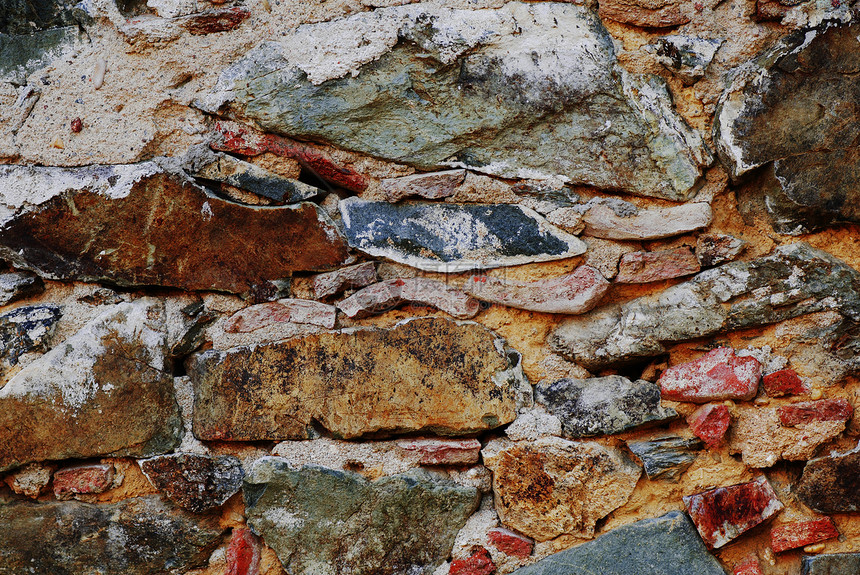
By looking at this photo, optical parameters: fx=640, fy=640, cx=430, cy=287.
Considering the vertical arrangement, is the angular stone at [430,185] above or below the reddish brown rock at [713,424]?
above

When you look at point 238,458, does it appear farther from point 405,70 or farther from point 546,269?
point 405,70

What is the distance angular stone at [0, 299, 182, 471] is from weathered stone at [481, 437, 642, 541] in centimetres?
76

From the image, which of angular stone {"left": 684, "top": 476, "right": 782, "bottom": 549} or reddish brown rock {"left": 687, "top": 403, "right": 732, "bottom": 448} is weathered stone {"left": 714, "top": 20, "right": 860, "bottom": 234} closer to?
reddish brown rock {"left": 687, "top": 403, "right": 732, "bottom": 448}

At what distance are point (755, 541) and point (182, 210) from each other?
56.2 inches

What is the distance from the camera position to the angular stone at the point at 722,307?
1.29 m

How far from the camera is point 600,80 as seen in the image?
1.38 m

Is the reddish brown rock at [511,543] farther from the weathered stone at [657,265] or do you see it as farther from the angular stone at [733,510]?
the weathered stone at [657,265]

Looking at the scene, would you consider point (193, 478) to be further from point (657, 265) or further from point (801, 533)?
point (801, 533)

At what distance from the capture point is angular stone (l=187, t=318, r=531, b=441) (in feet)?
4.64

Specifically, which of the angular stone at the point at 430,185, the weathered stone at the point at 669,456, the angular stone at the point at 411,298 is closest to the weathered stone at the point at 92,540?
the angular stone at the point at 411,298

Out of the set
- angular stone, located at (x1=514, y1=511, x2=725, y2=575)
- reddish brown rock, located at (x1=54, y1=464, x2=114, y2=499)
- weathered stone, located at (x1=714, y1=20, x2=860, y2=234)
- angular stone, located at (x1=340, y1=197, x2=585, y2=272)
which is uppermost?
weathered stone, located at (x1=714, y1=20, x2=860, y2=234)

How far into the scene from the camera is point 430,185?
1440 mm

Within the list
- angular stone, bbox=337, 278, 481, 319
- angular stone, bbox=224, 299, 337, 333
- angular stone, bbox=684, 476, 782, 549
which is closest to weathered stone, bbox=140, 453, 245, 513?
angular stone, bbox=224, 299, 337, 333

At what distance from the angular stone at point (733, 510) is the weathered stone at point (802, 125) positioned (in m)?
0.54
